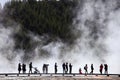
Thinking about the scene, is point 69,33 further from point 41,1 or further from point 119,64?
point 119,64

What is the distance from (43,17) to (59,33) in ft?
17.0

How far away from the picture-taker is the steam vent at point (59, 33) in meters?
93.3

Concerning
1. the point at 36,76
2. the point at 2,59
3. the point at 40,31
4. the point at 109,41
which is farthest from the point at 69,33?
the point at 36,76

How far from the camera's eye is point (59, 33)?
107438 millimetres

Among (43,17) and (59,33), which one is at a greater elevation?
(43,17)

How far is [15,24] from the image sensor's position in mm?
110750

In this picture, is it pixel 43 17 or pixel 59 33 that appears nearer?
pixel 59 33

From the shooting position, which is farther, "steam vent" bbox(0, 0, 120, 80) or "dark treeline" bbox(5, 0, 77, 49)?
"dark treeline" bbox(5, 0, 77, 49)

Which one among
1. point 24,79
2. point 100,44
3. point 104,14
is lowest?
point 24,79

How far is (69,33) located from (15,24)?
1175 centimetres

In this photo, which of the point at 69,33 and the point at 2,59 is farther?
the point at 69,33

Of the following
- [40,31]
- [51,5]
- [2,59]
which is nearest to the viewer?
[2,59]

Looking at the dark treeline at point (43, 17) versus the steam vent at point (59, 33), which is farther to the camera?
the dark treeline at point (43, 17)

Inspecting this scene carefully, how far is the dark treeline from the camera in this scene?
107 m
